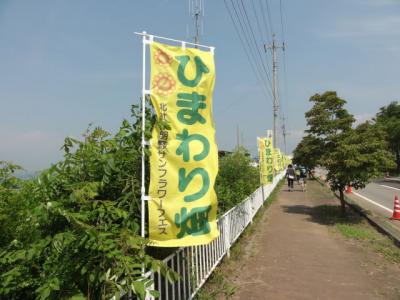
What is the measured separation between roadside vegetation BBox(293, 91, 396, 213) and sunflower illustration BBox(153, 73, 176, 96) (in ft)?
26.4

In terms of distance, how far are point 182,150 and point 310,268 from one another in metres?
4.34

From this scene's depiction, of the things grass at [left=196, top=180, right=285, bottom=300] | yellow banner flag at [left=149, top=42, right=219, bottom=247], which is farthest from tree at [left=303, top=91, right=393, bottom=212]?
yellow banner flag at [left=149, top=42, right=219, bottom=247]

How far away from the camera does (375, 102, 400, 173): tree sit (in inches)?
1688

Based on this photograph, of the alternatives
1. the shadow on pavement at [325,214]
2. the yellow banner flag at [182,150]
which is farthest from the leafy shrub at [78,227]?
the shadow on pavement at [325,214]

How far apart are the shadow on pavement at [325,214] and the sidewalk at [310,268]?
1.27 metres

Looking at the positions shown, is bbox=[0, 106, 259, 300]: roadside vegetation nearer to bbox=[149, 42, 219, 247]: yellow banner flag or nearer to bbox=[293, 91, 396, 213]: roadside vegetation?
bbox=[149, 42, 219, 247]: yellow banner flag

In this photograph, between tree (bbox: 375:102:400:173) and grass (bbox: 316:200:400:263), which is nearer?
grass (bbox: 316:200:400:263)

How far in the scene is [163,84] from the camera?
358cm

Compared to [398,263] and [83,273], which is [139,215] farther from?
[398,263]

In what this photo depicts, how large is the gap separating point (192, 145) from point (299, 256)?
4.83m

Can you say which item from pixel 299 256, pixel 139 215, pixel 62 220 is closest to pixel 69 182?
pixel 62 220

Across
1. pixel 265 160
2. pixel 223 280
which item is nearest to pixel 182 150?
pixel 223 280

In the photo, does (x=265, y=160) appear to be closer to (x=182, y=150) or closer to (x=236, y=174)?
(x=236, y=174)

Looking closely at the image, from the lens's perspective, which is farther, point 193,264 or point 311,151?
point 311,151
